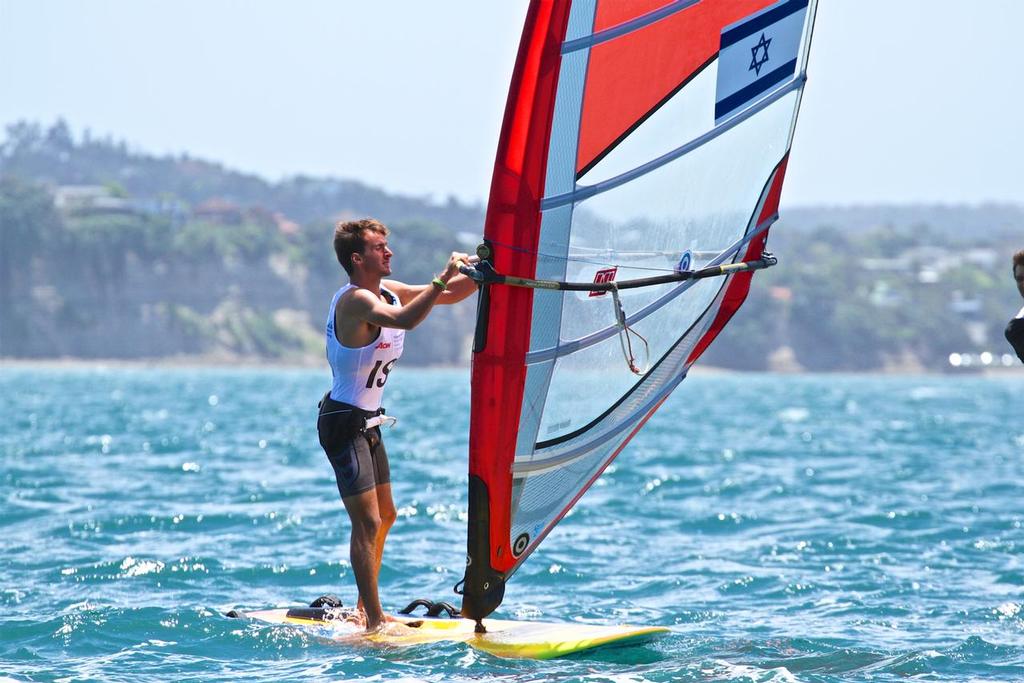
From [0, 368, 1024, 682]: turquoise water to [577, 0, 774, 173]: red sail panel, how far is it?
2211 millimetres

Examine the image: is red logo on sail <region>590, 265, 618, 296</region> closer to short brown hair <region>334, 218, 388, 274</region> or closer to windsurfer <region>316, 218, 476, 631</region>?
windsurfer <region>316, 218, 476, 631</region>

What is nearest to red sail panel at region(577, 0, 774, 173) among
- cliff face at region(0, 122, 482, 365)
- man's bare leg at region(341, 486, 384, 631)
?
man's bare leg at region(341, 486, 384, 631)

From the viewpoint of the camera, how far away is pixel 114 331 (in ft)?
303

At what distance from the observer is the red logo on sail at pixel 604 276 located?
536 centimetres

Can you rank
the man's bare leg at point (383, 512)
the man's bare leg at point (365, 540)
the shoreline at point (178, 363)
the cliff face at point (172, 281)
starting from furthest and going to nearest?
1. the cliff face at point (172, 281)
2. the shoreline at point (178, 363)
3. the man's bare leg at point (383, 512)
4. the man's bare leg at point (365, 540)

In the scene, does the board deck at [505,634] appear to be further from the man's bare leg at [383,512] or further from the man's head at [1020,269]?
the man's head at [1020,269]

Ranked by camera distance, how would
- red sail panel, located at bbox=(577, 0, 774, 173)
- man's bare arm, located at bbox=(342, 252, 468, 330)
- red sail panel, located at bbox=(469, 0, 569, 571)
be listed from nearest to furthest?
red sail panel, located at bbox=(469, 0, 569, 571) < red sail panel, located at bbox=(577, 0, 774, 173) < man's bare arm, located at bbox=(342, 252, 468, 330)

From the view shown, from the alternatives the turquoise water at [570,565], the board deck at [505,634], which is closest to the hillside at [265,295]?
the turquoise water at [570,565]

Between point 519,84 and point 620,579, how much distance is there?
13.2ft

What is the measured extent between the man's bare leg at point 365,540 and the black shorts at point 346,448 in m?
0.04

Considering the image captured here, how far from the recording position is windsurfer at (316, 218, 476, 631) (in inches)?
223

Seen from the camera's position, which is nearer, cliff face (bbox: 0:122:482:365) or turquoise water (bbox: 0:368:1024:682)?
turquoise water (bbox: 0:368:1024:682)

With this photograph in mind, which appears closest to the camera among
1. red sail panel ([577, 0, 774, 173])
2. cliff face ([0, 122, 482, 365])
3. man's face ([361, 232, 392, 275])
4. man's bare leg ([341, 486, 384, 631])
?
red sail panel ([577, 0, 774, 173])

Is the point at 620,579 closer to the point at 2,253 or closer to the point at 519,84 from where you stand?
the point at 519,84
